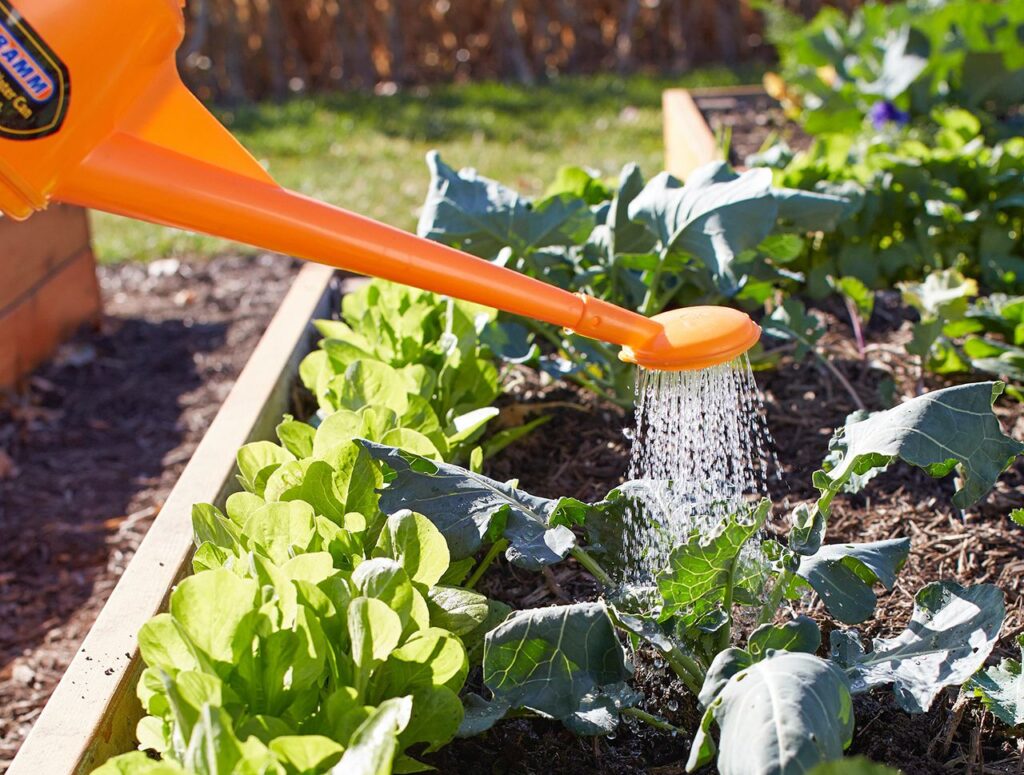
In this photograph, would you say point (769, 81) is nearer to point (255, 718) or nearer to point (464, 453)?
point (464, 453)

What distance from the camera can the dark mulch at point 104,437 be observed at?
2498 mm

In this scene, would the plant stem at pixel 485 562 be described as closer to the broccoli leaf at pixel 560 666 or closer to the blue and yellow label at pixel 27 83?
the broccoli leaf at pixel 560 666

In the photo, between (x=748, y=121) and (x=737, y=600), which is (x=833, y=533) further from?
(x=748, y=121)

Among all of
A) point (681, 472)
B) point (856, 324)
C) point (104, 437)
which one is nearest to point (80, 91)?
point (681, 472)

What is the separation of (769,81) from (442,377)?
4181 millimetres

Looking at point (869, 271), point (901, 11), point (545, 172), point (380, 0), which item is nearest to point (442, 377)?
point (869, 271)

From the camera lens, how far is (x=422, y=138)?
633 centimetres

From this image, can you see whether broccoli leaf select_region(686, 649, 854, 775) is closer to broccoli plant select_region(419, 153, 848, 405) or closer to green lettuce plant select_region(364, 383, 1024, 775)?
green lettuce plant select_region(364, 383, 1024, 775)

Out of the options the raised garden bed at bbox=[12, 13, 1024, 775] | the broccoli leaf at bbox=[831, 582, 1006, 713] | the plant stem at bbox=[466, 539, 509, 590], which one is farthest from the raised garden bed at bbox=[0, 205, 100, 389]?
the broccoli leaf at bbox=[831, 582, 1006, 713]

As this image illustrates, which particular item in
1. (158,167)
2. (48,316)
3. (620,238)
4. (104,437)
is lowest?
(104,437)

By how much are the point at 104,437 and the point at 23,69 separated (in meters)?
2.14

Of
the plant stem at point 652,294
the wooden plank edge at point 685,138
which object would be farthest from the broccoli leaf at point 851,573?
the wooden plank edge at point 685,138

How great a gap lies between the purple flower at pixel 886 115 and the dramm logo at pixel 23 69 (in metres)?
3.26

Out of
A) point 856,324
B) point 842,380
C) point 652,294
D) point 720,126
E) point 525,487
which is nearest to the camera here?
point 525,487
